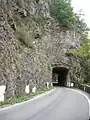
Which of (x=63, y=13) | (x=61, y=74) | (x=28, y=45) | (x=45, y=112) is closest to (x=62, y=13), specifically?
(x=63, y=13)

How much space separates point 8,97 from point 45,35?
118 feet

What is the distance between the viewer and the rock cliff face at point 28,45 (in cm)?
2392

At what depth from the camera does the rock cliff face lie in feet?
78.5

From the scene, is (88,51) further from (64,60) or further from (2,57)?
(2,57)

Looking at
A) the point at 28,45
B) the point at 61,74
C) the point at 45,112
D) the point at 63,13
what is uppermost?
the point at 63,13

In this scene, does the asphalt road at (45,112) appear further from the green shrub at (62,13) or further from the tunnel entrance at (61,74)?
the green shrub at (62,13)

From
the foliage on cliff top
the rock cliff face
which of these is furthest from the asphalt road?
the foliage on cliff top

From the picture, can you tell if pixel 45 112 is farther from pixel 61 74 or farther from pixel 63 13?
pixel 61 74

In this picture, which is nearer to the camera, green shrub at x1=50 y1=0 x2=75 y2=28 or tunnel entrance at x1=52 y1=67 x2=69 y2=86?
tunnel entrance at x1=52 y1=67 x2=69 y2=86

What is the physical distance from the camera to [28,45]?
1394 inches

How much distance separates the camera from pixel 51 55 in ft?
193

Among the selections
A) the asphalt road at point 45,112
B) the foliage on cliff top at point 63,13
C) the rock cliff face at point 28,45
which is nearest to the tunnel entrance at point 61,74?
the rock cliff face at point 28,45

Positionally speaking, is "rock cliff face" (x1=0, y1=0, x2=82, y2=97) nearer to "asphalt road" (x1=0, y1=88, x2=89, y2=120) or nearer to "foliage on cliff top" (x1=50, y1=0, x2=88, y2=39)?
"foliage on cliff top" (x1=50, y1=0, x2=88, y2=39)

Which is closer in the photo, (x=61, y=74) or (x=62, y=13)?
(x=62, y=13)
